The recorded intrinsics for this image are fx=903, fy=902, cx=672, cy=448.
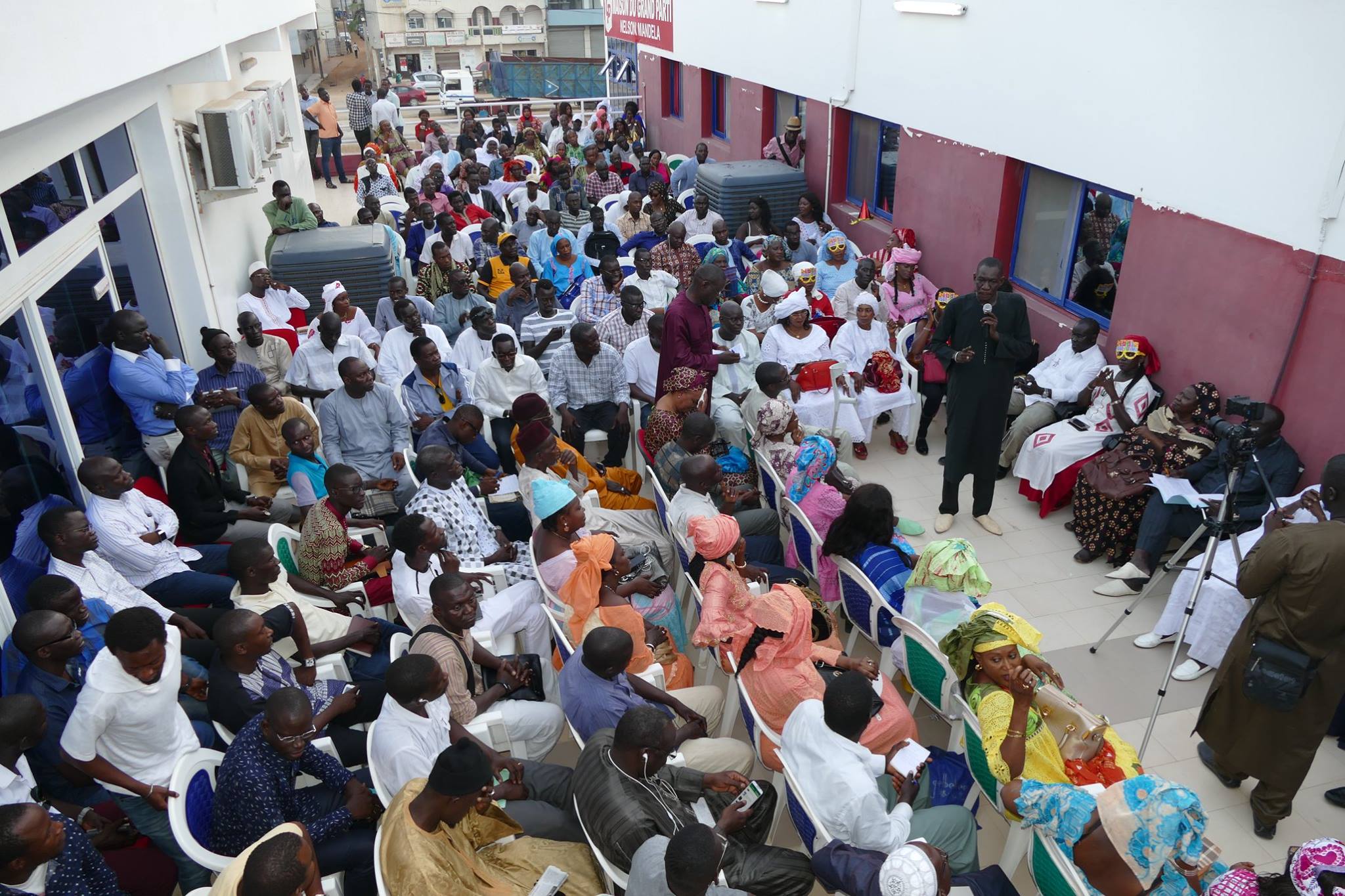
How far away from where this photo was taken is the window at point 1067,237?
6.93 m

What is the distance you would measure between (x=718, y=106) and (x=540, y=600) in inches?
492

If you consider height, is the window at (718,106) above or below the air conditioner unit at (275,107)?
below

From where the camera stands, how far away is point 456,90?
34125 mm

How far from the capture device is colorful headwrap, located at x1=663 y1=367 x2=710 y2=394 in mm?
5617

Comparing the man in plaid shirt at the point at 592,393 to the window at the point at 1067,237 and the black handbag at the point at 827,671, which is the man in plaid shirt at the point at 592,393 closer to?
the black handbag at the point at 827,671

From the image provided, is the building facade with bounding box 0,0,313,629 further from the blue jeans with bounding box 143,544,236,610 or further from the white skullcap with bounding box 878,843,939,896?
the white skullcap with bounding box 878,843,939,896

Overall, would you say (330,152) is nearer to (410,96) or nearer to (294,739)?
(410,96)

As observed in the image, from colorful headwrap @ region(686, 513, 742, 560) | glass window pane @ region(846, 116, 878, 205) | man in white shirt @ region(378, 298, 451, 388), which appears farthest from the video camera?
glass window pane @ region(846, 116, 878, 205)

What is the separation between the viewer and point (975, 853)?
3273 mm

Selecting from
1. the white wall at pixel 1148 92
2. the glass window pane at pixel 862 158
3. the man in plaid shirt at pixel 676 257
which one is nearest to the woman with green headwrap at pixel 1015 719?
the white wall at pixel 1148 92

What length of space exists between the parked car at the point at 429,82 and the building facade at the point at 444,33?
209 inches

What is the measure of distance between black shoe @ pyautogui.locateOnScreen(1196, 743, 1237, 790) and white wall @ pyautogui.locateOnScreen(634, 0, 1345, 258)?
2739 millimetres

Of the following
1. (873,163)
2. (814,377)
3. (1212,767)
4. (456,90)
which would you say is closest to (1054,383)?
(814,377)

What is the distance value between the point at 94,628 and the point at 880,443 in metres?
5.58
